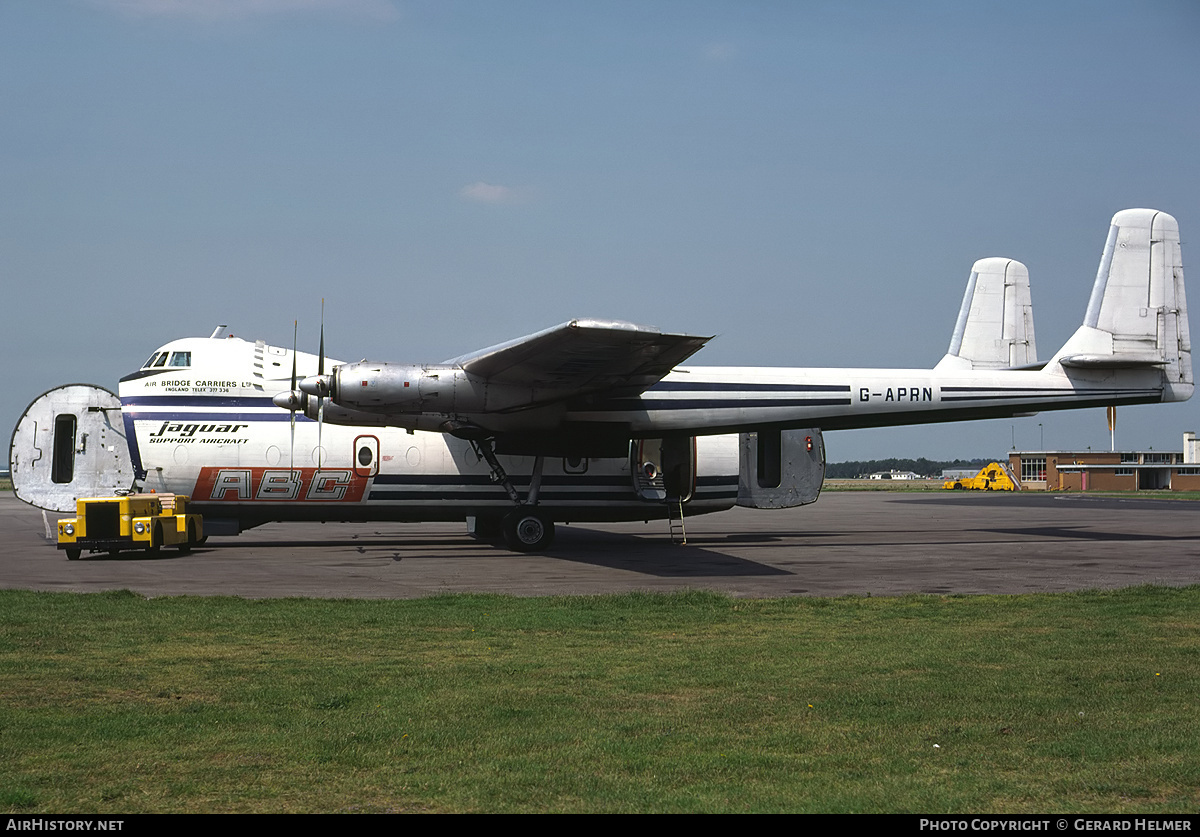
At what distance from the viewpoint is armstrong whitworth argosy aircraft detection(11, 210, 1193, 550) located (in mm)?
22625

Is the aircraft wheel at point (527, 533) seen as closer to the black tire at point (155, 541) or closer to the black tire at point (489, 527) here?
the black tire at point (489, 527)

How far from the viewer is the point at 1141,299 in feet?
81.5

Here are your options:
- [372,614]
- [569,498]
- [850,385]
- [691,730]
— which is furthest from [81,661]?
[850,385]

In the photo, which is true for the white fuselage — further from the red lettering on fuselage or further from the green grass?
the green grass

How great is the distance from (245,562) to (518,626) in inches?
395

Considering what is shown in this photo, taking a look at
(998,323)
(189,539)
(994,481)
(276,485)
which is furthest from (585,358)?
(994,481)

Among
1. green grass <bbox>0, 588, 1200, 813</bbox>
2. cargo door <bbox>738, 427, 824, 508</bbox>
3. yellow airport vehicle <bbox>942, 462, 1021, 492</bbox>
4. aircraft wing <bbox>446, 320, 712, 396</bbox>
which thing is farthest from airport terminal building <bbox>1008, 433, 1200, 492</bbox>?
green grass <bbox>0, 588, 1200, 813</bbox>

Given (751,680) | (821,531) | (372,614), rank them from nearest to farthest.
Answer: (751,680) < (372,614) < (821,531)

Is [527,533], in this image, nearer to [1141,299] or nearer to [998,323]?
[1141,299]

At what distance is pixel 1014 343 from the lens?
3189 centimetres

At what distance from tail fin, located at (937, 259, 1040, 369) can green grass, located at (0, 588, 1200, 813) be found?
20590 mm

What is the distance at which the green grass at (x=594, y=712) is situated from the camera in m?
5.36

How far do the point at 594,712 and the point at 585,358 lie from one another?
41.6ft

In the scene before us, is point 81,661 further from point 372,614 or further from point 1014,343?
point 1014,343
